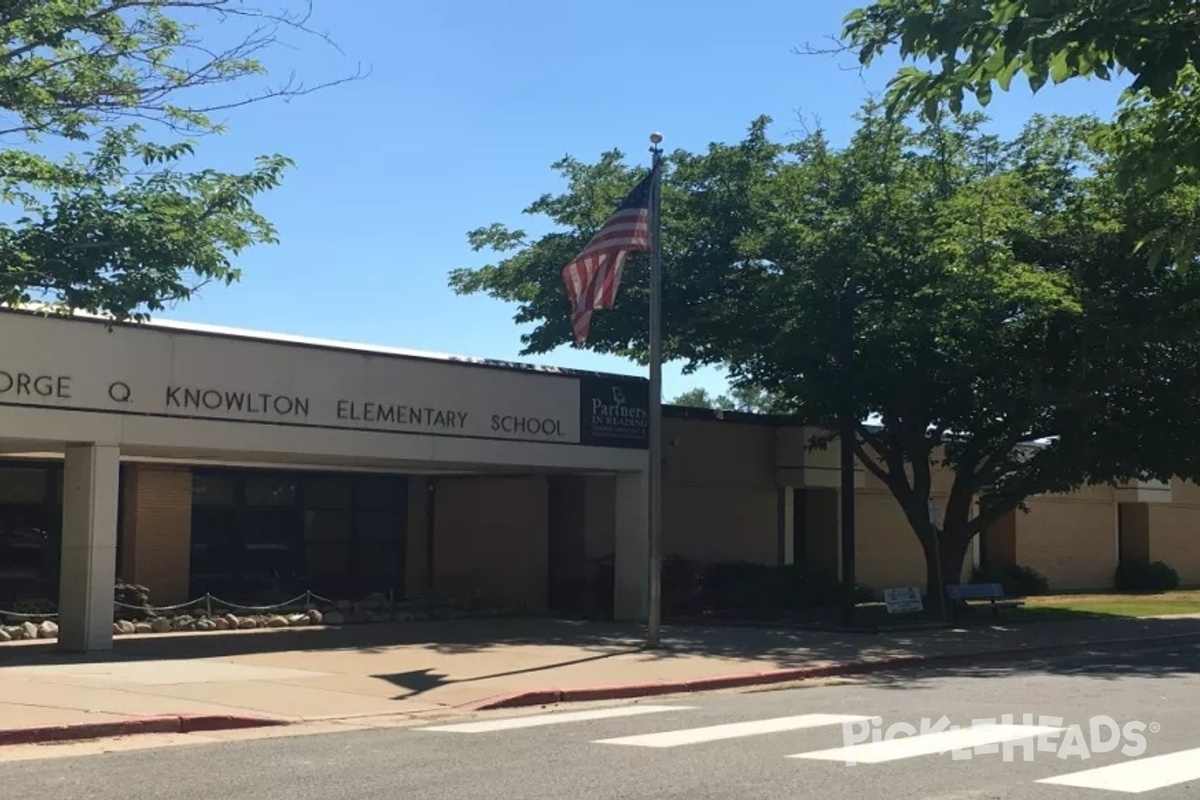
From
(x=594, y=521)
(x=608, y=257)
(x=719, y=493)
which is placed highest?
(x=608, y=257)

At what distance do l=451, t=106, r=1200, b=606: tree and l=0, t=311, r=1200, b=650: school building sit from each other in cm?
287

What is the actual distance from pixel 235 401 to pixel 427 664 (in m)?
4.86

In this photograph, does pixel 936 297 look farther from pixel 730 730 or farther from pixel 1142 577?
pixel 1142 577

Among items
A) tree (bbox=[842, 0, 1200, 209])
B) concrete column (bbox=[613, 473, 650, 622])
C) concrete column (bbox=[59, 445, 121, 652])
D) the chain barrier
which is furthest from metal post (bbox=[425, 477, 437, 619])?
tree (bbox=[842, 0, 1200, 209])

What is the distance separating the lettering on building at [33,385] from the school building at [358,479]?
0.08 feet

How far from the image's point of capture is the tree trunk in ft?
87.0

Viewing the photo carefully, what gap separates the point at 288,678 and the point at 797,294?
11.8m

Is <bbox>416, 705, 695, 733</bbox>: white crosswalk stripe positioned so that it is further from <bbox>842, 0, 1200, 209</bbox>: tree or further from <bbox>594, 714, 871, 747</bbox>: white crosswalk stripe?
<bbox>842, 0, 1200, 209</bbox>: tree

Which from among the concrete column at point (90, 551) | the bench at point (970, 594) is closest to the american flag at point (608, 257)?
the concrete column at point (90, 551)

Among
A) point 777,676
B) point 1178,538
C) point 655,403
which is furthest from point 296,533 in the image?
point 1178,538

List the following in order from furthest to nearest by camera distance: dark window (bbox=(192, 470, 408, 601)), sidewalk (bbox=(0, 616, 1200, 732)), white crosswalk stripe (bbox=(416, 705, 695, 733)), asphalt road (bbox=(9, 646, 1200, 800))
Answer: dark window (bbox=(192, 470, 408, 601)) → sidewalk (bbox=(0, 616, 1200, 732)) → white crosswalk stripe (bbox=(416, 705, 695, 733)) → asphalt road (bbox=(9, 646, 1200, 800))

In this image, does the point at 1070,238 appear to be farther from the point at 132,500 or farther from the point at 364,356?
the point at 132,500

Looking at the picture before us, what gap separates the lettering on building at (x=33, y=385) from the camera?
17.0 m

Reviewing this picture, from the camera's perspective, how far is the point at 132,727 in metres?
11.8
